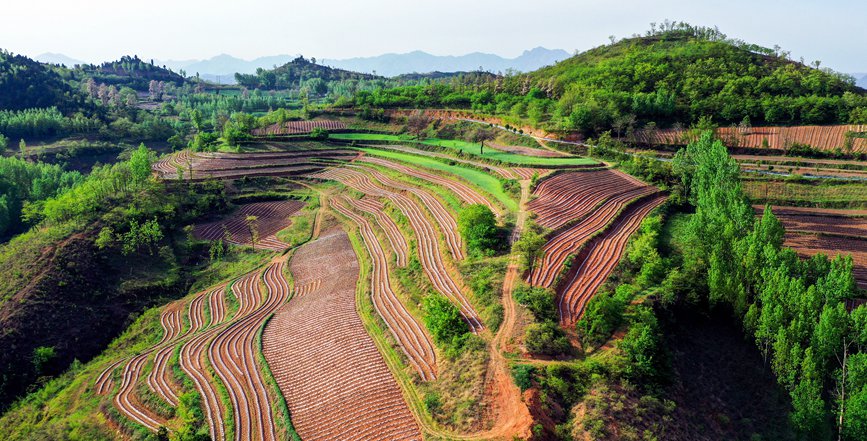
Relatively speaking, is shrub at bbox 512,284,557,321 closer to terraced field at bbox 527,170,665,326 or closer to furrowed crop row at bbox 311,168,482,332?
terraced field at bbox 527,170,665,326

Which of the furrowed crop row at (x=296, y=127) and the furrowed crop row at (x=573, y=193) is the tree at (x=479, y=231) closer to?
the furrowed crop row at (x=573, y=193)

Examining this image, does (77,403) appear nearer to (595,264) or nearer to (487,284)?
(487,284)

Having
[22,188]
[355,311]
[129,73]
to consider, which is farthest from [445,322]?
[129,73]

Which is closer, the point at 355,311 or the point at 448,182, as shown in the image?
the point at 355,311

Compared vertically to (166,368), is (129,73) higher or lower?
higher

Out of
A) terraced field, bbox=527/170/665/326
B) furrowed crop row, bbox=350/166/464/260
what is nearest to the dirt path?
terraced field, bbox=527/170/665/326

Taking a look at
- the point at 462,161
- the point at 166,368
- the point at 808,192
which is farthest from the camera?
the point at 462,161

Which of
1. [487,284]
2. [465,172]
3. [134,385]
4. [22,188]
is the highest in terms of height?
[465,172]
